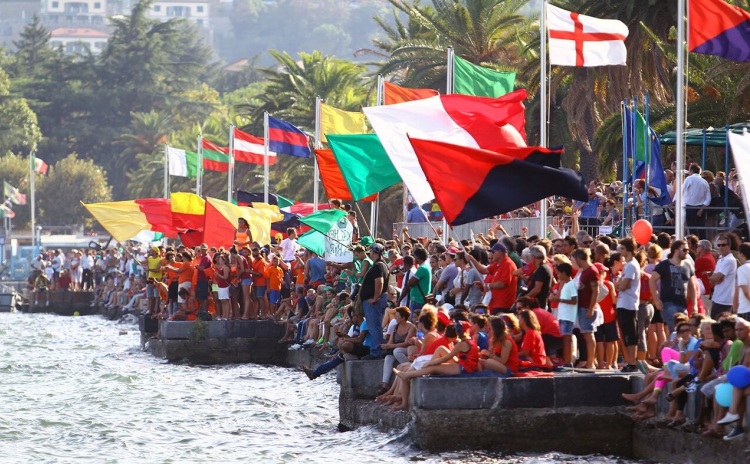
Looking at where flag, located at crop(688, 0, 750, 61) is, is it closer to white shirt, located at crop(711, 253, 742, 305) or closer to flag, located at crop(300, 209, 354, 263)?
white shirt, located at crop(711, 253, 742, 305)

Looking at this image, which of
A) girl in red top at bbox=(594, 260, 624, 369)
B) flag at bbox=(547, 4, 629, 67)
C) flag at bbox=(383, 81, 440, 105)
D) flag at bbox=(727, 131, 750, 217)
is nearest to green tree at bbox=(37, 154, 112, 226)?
flag at bbox=(383, 81, 440, 105)

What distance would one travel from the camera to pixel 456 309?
789 inches

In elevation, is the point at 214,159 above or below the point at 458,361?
above

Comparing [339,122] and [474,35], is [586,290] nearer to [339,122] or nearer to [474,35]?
[339,122]

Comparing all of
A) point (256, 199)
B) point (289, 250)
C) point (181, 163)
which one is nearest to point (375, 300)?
point (289, 250)

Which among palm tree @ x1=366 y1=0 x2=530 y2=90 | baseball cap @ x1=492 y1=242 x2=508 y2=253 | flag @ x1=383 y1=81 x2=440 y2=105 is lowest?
baseball cap @ x1=492 y1=242 x2=508 y2=253

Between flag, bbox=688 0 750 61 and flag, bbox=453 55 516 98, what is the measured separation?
10.5 meters

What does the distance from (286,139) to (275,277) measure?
8.75 meters

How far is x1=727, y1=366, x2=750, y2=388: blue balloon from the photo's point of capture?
49.3 ft

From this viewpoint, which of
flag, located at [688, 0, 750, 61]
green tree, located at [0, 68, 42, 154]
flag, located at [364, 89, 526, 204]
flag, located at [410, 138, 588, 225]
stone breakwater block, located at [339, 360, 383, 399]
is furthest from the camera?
green tree, located at [0, 68, 42, 154]

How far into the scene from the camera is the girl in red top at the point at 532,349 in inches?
722

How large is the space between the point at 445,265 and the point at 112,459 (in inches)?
234

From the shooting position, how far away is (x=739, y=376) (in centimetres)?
1505

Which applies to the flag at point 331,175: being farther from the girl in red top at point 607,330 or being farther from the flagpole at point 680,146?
the girl in red top at point 607,330
